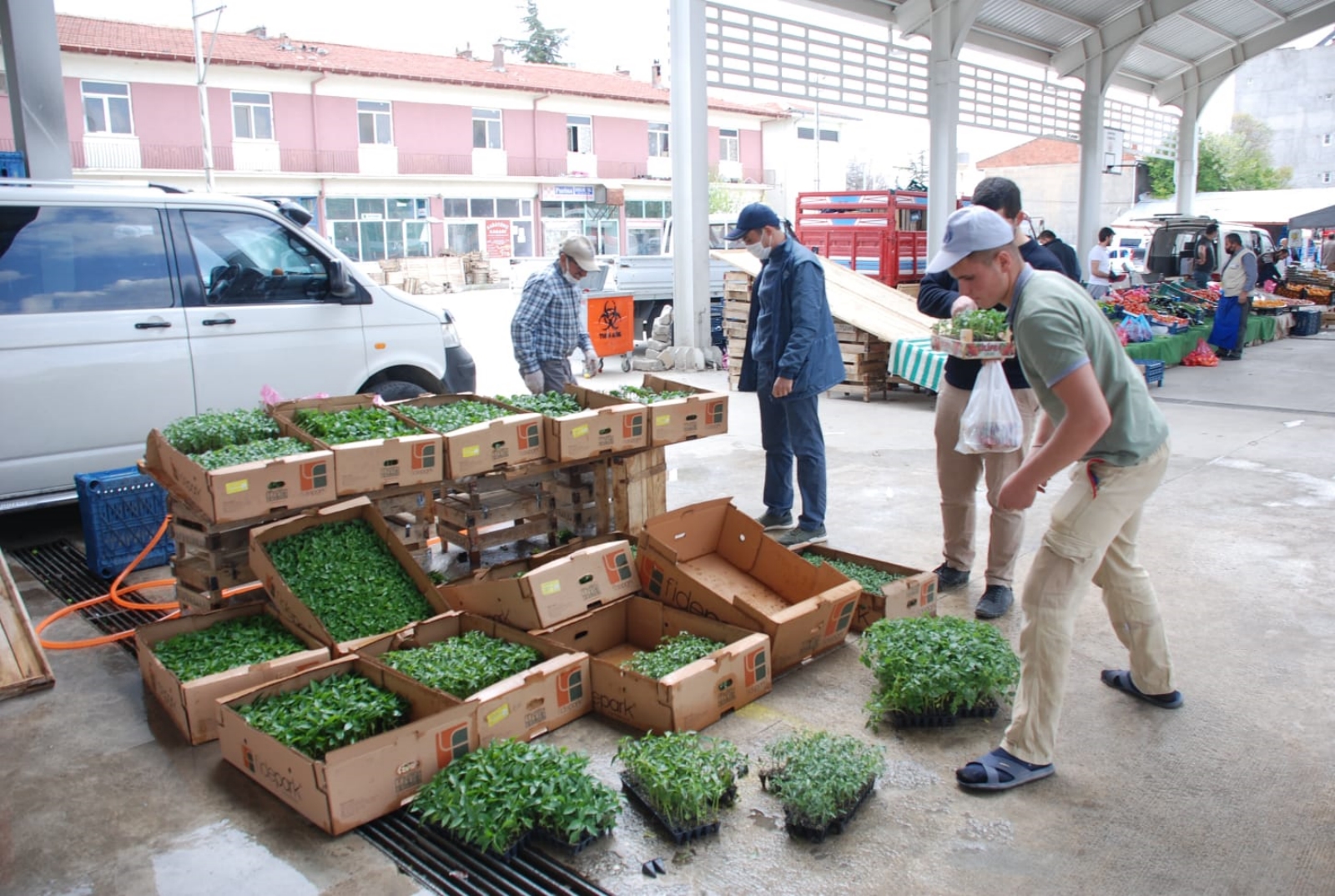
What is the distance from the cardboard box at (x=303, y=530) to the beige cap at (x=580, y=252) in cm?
267

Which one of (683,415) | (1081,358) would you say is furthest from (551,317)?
(1081,358)

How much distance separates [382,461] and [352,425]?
0.36 meters

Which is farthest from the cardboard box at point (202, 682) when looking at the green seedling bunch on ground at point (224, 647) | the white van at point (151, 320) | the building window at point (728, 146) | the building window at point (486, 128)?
the building window at point (728, 146)

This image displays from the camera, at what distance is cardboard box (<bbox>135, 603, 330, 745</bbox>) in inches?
152

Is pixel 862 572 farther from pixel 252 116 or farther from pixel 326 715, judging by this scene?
pixel 252 116

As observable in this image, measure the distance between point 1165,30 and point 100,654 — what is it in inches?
896

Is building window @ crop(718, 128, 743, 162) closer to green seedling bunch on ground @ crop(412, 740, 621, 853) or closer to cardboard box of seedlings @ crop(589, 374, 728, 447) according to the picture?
cardboard box of seedlings @ crop(589, 374, 728, 447)

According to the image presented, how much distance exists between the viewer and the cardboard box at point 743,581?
14.2ft

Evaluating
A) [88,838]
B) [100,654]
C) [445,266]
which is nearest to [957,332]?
[88,838]

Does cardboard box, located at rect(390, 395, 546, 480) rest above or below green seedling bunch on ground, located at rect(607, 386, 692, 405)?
below

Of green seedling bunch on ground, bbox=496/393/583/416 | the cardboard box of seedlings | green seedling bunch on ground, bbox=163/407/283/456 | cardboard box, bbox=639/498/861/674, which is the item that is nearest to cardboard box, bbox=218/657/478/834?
cardboard box, bbox=639/498/861/674

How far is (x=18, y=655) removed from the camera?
178 inches

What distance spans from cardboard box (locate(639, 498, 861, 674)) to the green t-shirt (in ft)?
4.69

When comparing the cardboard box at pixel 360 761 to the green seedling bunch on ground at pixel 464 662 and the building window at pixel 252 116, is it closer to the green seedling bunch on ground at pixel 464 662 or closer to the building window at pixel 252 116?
the green seedling bunch on ground at pixel 464 662
